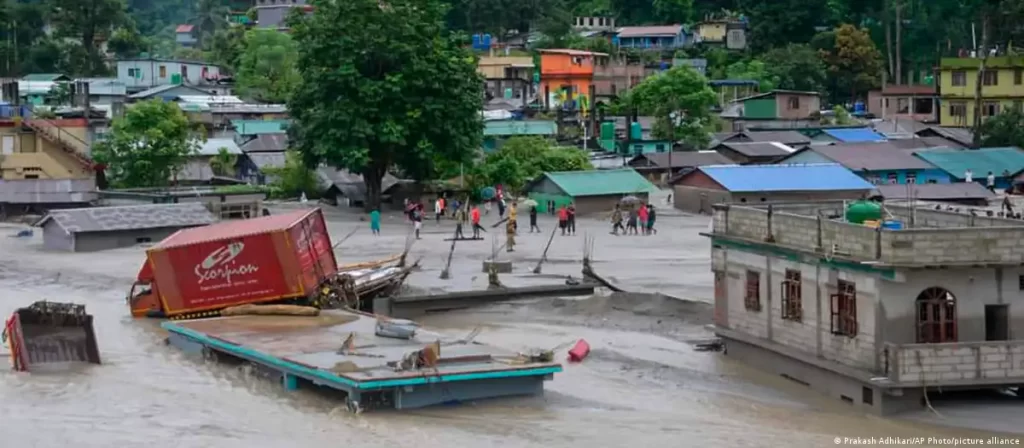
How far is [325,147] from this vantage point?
4950cm

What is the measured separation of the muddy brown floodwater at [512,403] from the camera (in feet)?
67.7

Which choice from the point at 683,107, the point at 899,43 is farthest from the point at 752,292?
the point at 899,43

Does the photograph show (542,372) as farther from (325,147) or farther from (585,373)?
(325,147)

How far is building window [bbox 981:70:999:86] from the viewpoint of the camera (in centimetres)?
7131

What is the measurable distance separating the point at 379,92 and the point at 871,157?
18.0 m

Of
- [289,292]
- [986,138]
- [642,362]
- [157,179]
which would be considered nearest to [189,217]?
[157,179]

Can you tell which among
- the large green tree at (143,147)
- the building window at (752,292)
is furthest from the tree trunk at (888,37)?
the building window at (752,292)

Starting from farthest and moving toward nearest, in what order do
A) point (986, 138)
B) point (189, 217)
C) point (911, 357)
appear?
point (986, 138) < point (189, 217) < point (911, 357)

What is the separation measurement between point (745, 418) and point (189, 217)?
25216 millimetres

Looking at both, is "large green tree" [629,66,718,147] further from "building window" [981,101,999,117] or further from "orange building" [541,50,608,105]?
"orange building" [541,50,608,105]

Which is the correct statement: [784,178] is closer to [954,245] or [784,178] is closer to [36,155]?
[36,155]

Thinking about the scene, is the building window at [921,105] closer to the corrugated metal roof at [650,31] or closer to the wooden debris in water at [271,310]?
the corrugated metal roof at [650,31]

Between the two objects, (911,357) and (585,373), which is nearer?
(911,357)

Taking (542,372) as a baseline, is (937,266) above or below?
above
